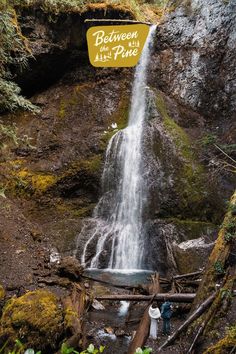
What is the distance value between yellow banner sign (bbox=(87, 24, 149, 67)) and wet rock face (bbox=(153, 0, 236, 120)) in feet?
22.3

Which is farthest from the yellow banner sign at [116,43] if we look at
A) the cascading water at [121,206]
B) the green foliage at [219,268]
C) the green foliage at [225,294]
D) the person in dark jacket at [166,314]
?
the green foliage at [225,294]

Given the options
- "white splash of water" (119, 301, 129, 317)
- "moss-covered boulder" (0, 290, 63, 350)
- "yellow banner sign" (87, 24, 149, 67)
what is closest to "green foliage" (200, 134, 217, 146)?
"yellow banner sign" (87, 24, 149, 67)

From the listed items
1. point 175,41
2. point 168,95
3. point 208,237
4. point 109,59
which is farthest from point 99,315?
point 175,41

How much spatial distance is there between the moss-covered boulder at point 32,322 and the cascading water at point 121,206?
535cm

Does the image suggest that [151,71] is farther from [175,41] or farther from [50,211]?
[50,211]

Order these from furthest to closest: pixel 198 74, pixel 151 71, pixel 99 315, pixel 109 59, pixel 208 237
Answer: pixel 151 71, pixel 198 74, pixel 208 237, pixel 109 59, pixel 99 315

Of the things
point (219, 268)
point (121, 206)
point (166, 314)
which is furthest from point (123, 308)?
point (121, 206)

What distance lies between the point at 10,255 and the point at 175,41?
484 inches

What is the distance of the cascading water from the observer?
35.4 feet

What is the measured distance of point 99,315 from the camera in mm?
6758

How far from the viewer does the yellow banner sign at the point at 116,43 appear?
26.2ft

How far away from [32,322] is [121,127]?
10.7 metres

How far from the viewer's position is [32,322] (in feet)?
15.9

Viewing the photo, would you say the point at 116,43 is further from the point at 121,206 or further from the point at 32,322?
the point at 32,322
